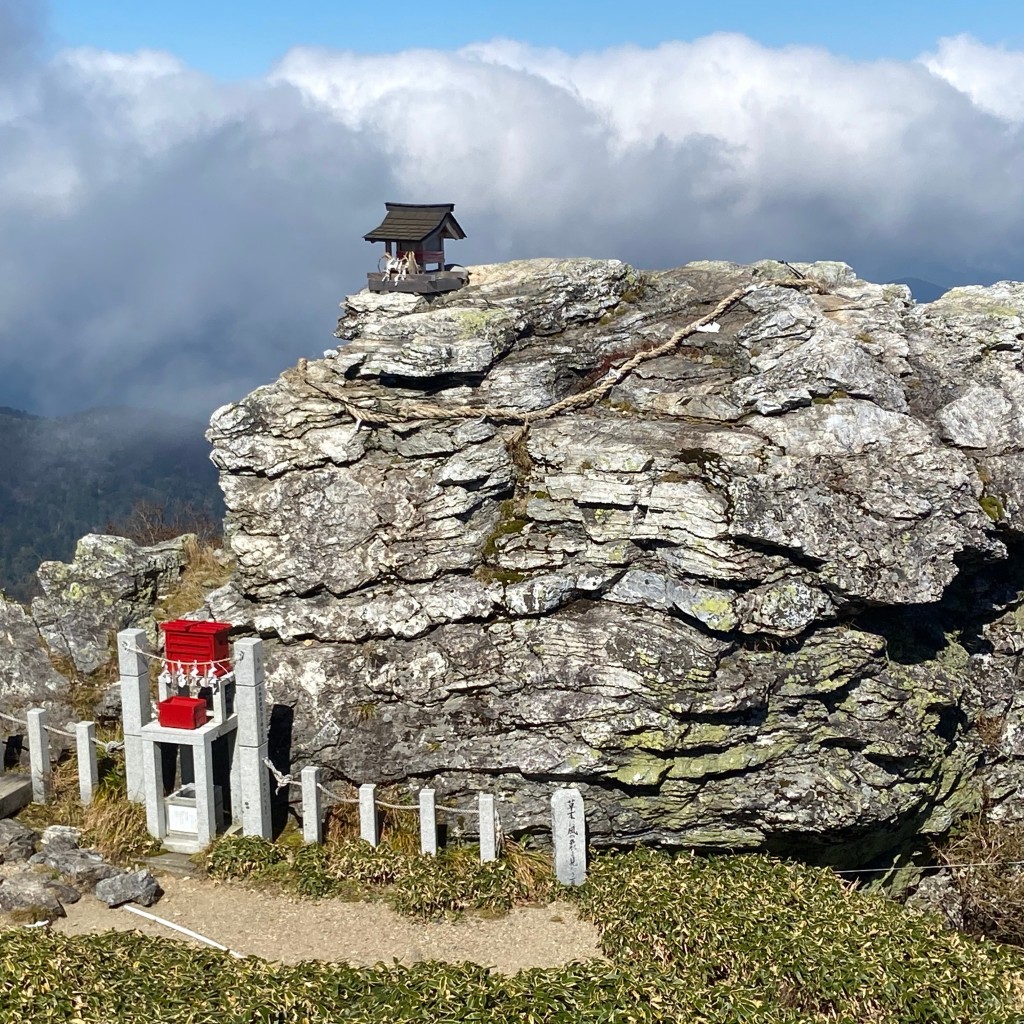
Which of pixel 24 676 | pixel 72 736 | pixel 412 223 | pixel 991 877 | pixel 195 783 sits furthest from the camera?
pixel 412 223

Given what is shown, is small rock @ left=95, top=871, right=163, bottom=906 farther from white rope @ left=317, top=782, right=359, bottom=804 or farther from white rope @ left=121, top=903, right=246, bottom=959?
white rope @ left=317, top=782, right=359, bottom=804

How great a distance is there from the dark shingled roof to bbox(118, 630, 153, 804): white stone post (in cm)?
1208

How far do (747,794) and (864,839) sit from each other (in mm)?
3107

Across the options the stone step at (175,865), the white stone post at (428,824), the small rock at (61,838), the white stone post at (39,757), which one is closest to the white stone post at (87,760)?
the white stone post at (39,757)

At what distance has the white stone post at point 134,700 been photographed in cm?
1811

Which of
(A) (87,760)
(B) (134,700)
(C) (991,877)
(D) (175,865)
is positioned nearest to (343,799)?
(D) (175,865)

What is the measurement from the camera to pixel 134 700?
1820 cm

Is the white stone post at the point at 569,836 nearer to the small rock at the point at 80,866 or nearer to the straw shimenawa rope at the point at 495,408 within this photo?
the small rock at the point at 80,866

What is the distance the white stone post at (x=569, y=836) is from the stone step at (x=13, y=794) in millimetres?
10429

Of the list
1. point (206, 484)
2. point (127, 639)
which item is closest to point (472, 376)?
point (127, 639)

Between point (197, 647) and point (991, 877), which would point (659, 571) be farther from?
point (991, 877)

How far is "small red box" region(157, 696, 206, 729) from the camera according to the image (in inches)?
690

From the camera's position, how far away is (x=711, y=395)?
21.7 m

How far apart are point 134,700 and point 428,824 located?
19.5ft
